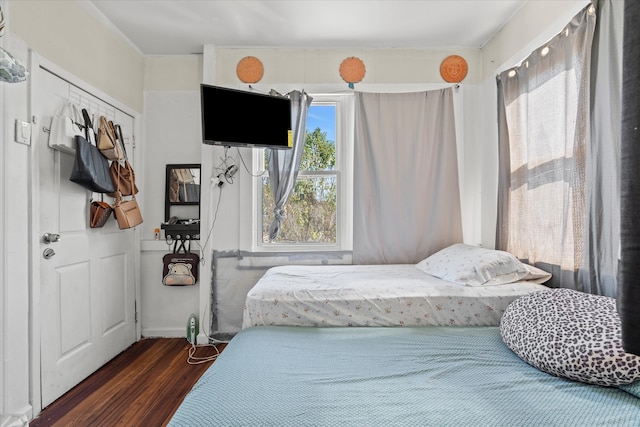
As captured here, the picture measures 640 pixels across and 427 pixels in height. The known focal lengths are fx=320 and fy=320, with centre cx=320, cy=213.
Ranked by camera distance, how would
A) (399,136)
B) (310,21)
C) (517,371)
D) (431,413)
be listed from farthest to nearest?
(399,136), (310,21), (517,371), (431,413)

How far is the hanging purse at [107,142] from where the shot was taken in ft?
7.42

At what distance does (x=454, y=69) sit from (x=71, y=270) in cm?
337

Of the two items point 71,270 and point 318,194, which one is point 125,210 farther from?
point 318,194

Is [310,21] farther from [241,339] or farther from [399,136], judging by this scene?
[241,339]

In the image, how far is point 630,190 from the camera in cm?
37

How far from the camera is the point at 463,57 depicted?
113 inches

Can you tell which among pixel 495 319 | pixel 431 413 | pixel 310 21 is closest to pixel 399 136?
pixel 310 21

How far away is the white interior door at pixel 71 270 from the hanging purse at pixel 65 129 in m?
0.04

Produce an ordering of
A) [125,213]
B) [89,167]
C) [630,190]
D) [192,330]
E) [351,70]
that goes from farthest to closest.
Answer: [351,70] < [192,330] < [125,213] < [89,167] < [630,190]

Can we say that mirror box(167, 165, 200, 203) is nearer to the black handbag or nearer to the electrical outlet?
the black handbag

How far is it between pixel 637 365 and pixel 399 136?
6.98 feet

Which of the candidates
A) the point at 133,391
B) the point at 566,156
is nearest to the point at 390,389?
the point at 566,156

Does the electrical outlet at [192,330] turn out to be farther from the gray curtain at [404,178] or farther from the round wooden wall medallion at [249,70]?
the round wooden wall medallion at [249,70]

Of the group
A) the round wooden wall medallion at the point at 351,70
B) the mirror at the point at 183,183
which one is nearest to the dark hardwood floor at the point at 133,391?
the mirror at the point at 183,183
